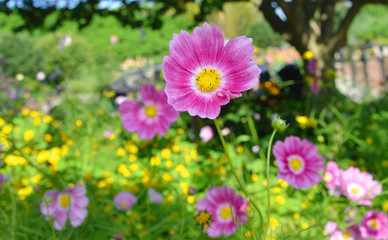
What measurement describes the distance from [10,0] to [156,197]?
185 centimetres

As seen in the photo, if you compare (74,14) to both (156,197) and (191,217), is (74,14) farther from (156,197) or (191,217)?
(191,217)

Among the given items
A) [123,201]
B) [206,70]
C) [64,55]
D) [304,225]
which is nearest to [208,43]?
[206,70]

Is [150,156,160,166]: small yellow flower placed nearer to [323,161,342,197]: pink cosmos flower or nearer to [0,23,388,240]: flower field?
[0,23,388,240]: flower field

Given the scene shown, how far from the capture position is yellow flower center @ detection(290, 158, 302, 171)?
0.79m

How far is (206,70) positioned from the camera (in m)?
0.53

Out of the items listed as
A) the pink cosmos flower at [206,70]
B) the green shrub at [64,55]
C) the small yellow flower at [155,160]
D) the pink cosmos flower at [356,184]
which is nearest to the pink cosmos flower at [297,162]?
the pink cosmos flower at [356,184]

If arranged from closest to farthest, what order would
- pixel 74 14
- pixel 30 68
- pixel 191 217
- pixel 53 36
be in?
pixel 191 217 < pixel 74 14 < pixel 53 36 < pixel 30 68

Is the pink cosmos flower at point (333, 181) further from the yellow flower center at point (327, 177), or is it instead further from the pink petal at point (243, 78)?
the pink petal at point (243, 78)

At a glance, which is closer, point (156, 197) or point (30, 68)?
point (156, 197)

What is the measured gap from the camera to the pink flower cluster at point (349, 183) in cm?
85

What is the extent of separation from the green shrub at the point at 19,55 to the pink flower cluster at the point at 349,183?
40.3ft

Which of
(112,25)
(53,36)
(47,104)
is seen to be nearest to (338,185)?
(47,104)

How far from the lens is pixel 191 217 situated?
1.04 meters

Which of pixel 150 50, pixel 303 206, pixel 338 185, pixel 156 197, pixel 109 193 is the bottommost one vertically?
pixel 150 50
